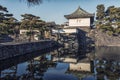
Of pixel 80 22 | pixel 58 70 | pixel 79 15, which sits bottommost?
pixel 58 70

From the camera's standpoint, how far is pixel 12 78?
48.6 ft

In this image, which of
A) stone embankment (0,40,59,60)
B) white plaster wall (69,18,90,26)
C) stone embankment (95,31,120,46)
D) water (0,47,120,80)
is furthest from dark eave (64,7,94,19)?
water (0,47,120,80)

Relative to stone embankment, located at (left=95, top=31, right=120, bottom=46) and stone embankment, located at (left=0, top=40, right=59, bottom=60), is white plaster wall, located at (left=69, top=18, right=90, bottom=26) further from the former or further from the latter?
Answer: stone embankment, located at (left=0, top=40, right=59, bottom=60)

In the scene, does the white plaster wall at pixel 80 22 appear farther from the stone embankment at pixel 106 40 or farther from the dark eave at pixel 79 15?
the stone embankment at pixel 106 40

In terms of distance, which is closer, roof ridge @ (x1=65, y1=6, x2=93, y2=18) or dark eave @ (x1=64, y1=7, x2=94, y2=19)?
dark eave @ (x1=64, y1=7, x2=94, y2=19)

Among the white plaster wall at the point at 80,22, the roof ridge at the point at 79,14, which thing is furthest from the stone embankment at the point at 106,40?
the roof ridge at the point at 79,14

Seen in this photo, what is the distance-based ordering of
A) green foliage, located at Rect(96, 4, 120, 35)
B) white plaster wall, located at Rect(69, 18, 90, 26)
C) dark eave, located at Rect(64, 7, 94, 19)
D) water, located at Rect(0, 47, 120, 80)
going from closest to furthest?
water, located at Rect(0, 47, 120, 80) < green foliage, located at Rect(96, 4, 120, 35) < dark eave, located at Rect(64, 7, 94, 19) < white plaster wall, located at Rect(69, 18, 90, 26)

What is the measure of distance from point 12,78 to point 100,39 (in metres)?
47.7

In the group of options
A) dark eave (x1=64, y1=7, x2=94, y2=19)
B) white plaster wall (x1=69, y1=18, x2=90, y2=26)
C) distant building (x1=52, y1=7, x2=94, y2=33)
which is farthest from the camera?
white plaster wall (x1=69, y1=18, x2=90, y2=26)

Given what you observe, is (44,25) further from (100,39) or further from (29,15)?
(100,39)

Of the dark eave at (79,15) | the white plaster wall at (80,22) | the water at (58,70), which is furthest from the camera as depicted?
the white plaster wall at (80,22)

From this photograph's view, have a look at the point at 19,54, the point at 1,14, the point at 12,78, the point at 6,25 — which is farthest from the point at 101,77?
the point at 1,14

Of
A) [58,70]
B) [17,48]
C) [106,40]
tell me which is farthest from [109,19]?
[58,70]

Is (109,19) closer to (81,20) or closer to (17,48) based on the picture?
(81,20)
